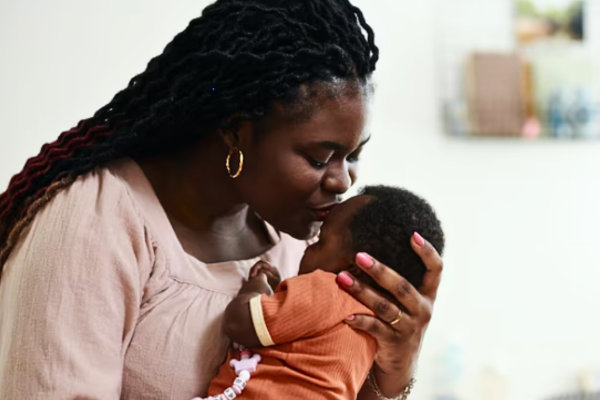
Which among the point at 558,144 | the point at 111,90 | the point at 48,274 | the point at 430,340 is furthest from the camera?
the point at 558,144

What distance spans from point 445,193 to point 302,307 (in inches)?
57.3

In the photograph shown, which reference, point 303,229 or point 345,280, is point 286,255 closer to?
point 303,229

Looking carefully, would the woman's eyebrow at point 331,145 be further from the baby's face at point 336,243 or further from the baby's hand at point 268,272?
the baby's hand at point 268,272

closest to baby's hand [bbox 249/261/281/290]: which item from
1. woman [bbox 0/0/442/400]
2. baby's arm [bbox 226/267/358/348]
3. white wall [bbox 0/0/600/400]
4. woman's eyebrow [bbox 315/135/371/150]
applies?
woman [bbox 0/0/442/400]

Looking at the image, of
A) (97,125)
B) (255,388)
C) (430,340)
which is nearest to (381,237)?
(255,388)

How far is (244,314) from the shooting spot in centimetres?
96

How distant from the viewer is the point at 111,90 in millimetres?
1792

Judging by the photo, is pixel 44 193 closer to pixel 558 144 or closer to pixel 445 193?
pixel 445 193

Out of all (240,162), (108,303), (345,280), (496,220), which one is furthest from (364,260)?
(496,220)

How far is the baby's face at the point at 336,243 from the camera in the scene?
1.04 metres

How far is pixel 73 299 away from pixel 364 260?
0.40 m

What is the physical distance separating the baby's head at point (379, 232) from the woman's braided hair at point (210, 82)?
195mm

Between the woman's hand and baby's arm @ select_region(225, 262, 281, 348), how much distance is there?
0.13 meters

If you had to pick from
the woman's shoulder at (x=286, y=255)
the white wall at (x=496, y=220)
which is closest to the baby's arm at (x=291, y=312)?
the woman's shoulder at (x=286, y=255)
